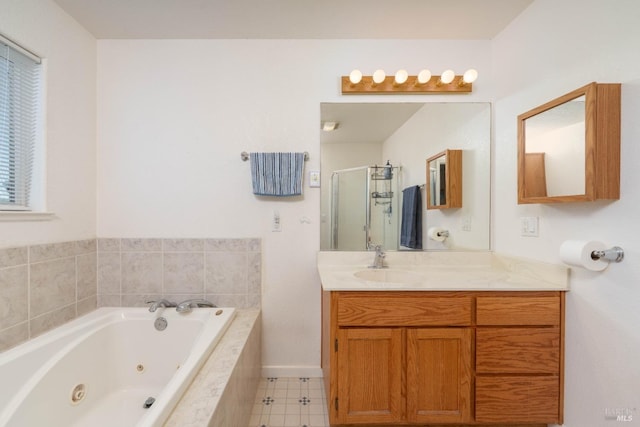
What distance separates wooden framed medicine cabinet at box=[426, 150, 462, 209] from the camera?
6.15 ft

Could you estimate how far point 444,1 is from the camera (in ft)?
5.08

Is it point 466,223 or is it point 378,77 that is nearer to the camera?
point 378,77

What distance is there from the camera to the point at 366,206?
1.87 meters

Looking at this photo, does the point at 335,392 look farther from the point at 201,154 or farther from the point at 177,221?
the point at 201,154

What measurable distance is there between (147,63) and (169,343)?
1.82 m

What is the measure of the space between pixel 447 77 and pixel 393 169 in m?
0.68

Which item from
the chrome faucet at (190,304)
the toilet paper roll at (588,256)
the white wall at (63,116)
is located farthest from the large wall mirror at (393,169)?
the white wall at (63,116)

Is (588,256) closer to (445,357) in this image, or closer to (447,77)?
(445,357)

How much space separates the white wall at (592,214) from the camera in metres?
1.09

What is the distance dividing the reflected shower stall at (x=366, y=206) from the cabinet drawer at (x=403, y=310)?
562mm

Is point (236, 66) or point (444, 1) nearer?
point (444, 1)

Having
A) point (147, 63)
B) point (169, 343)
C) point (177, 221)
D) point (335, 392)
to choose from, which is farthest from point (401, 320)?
point (147, 63)

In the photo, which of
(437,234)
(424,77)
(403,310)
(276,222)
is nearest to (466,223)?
(437,234)

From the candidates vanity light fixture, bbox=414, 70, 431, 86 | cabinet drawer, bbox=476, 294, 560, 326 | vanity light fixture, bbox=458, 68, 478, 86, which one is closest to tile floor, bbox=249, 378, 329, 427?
cabinet drawer, bbox=476, 294, 560, 326
